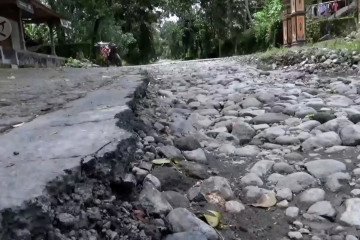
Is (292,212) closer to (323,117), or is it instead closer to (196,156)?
(196,156)

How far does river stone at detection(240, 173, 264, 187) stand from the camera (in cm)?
221

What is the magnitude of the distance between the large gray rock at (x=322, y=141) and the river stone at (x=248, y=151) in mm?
312

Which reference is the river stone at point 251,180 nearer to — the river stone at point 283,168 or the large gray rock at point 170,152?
the river stone at point 283,168

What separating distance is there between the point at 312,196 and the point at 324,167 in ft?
1.09

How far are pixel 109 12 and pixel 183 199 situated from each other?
751 inches

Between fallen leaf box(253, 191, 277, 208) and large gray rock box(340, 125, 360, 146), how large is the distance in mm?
877

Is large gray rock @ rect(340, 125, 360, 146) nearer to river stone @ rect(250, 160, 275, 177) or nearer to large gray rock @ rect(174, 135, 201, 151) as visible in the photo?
river stone @ rect(250, 160, 275, 177)

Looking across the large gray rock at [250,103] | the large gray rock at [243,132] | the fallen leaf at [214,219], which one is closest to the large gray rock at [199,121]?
the large gray rock at [243,132]

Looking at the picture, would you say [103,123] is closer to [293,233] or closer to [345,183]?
[293,233]

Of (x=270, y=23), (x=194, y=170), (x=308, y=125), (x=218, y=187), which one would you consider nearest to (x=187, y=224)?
(x=218, y=187)

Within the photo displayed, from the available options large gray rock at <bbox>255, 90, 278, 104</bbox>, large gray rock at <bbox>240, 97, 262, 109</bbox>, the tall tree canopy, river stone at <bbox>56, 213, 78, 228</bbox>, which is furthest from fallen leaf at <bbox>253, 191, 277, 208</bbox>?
the tall tree canopy

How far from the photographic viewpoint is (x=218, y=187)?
2.08 meters

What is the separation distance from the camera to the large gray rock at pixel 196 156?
8.05ft

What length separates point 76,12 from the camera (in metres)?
19.5
